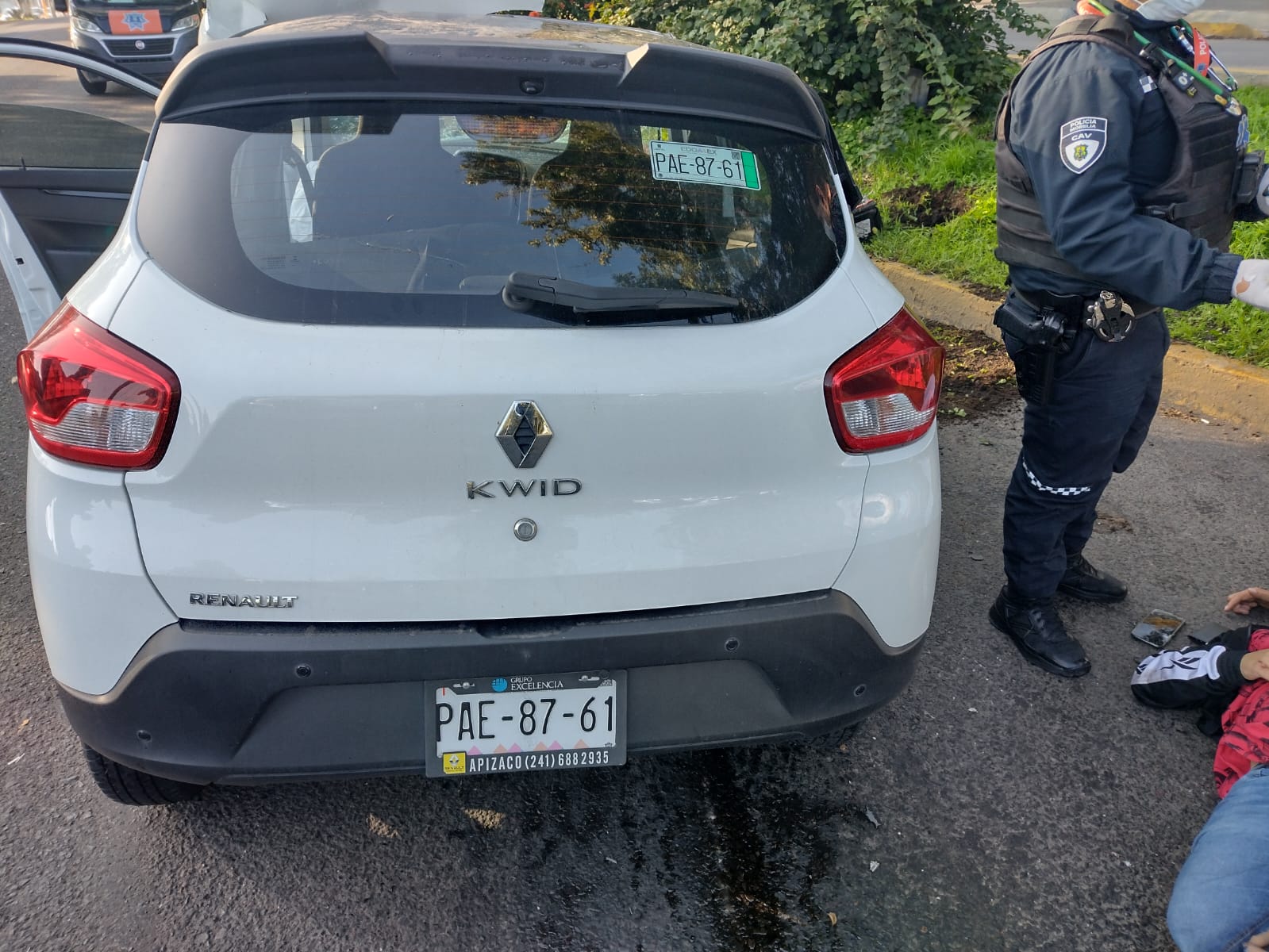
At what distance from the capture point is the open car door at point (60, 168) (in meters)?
3.33

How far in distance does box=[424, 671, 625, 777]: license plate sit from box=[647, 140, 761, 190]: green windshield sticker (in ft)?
3.16

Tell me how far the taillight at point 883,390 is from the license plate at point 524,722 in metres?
0.64

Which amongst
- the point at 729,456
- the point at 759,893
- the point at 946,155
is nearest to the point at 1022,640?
the point at 759,893

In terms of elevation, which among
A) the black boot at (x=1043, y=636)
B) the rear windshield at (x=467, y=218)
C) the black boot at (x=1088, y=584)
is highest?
the rear windshield at (x=467, y=218)

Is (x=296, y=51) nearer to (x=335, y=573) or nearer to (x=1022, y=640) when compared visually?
(x=335, y=573)

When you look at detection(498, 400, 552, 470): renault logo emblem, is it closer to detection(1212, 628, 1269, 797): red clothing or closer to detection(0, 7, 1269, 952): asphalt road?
detection(0, 7, 1269, 952): asphalt road

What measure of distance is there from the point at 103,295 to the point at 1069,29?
2.31 metres

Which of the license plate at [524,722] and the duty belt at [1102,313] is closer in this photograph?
the license plate at [524,722]

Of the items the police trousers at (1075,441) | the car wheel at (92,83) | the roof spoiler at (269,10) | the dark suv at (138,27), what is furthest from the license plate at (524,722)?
the dark suv at (138,27)

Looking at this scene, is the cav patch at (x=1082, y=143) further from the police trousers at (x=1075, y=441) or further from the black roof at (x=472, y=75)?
the black roof at (x=472, y=75)

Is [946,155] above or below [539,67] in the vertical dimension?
below

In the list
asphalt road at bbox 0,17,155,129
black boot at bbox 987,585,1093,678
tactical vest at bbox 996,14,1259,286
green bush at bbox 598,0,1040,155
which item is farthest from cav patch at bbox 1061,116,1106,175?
green bush at bbox 598,0,1040,155

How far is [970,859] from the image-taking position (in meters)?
2.26

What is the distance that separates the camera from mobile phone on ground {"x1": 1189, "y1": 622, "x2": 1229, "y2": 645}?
2803mm
